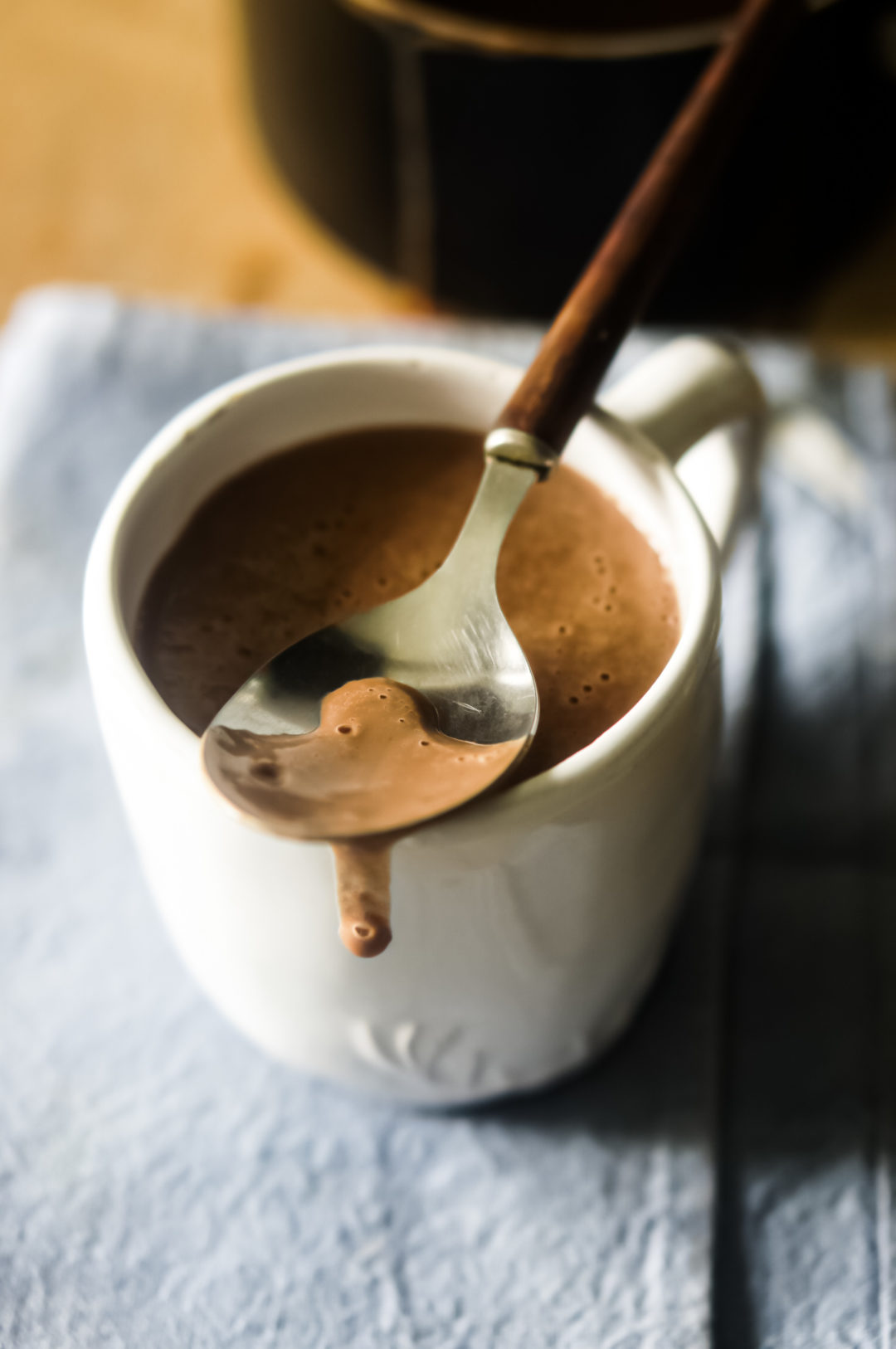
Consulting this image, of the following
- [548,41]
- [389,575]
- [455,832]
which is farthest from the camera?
[548,41]

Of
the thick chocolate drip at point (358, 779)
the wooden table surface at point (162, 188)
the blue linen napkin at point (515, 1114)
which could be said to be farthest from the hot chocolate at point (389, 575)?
the wooden table surface at point (162, 188)

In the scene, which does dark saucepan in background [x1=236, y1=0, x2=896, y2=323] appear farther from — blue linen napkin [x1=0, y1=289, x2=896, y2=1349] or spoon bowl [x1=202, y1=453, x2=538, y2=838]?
spoon bowl [x1=202, y1=453, x2=538, y2=838]

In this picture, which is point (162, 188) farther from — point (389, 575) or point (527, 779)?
point (527, 779)

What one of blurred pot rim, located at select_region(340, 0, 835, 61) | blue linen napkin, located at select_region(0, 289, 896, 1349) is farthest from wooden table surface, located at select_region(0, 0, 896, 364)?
blue linen napkin, located at select_region(0, 289, 896, 1349)

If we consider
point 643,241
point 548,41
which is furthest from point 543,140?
point 643,241

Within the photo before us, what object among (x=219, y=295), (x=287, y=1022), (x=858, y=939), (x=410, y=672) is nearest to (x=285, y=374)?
(x=410, y=672)

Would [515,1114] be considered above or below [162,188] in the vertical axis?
below

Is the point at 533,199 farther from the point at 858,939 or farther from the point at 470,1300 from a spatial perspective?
the point at 470,1300

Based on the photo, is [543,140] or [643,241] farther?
[543,140]
